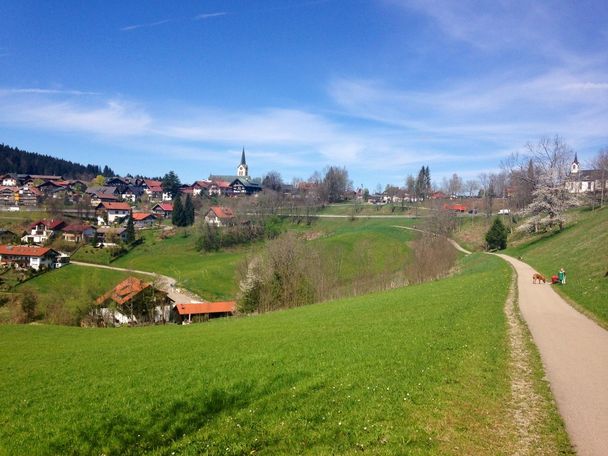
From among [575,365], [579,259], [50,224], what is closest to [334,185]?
[50,224]

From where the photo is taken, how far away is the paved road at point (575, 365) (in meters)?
8.14

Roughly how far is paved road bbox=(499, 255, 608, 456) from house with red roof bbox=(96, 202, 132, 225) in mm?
120732

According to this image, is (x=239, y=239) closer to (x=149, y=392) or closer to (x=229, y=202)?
(x=229, y=202)

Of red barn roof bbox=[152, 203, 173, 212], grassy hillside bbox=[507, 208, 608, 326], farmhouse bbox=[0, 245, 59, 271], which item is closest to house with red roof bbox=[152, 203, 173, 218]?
red barn roof bbox=[152, 203, 173, 212]

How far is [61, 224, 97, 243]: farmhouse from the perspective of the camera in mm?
101750

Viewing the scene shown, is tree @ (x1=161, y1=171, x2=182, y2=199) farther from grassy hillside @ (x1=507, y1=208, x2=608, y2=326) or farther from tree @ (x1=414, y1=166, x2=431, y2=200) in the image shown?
grassy hillside @ (x1=507, y1=208, x2=608, y2=326)

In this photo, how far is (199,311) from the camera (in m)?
52.5

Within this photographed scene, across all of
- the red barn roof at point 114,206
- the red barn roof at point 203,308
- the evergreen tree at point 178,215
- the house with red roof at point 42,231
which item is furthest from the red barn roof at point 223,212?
the red barn roof at point 203,308

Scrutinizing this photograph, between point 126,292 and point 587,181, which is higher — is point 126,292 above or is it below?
below

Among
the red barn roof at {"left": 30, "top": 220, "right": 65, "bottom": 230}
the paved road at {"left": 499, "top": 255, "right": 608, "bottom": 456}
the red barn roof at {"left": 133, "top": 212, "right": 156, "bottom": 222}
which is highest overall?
the paved road at {"left": 499, "top": 255, "right": 608, "bottom": 456}

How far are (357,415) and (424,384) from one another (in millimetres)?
2390

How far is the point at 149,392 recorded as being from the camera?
12266mm

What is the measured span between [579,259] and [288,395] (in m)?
31.9

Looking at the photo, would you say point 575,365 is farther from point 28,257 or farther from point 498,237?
point 28,257
